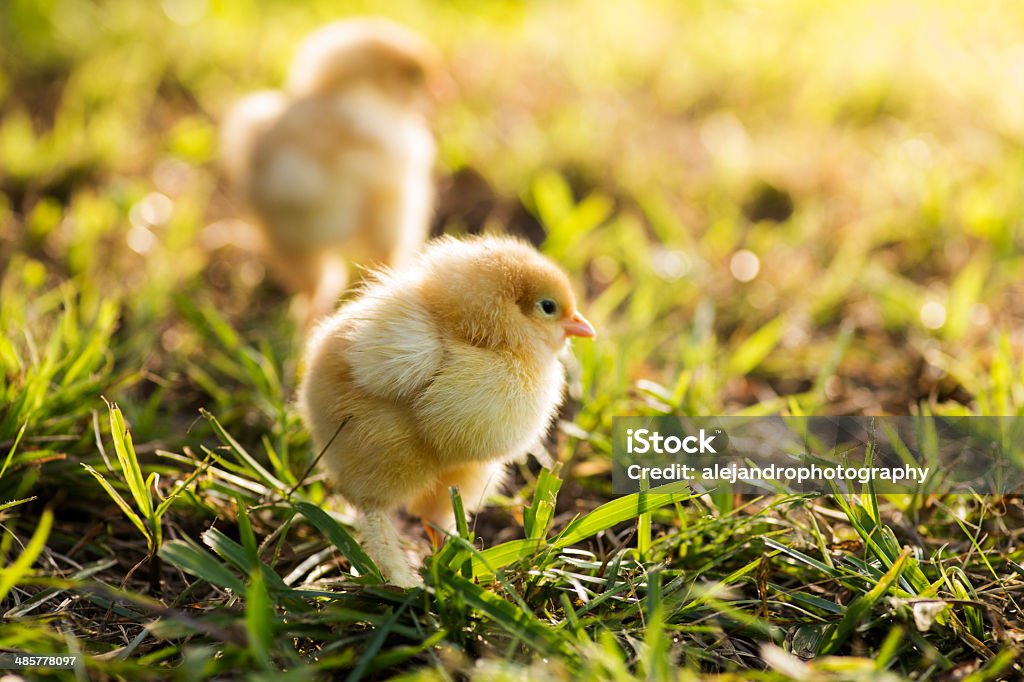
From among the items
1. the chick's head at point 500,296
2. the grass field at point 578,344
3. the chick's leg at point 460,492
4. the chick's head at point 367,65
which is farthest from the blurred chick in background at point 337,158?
the chick's leg at point 460,492

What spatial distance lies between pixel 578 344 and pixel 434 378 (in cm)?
123

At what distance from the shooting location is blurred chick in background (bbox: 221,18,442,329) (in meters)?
3.35

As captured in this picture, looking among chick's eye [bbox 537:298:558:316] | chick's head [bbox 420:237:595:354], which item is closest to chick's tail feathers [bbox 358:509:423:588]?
chick's head [bbox 420:237:595:354]

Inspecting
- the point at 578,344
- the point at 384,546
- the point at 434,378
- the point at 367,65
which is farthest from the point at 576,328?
the point at 367,65

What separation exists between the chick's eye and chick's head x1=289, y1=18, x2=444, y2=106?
1.96 metres

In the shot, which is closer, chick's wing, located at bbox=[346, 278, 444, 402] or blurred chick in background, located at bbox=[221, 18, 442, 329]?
chick's wing, located at bbox=[346, 278, 444, 402]

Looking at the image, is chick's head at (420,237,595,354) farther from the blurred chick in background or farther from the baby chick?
the blurred chick in background

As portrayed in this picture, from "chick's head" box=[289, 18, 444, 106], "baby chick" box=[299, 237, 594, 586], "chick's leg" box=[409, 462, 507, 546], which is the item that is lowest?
"chick's leg" box=[409, 462, 507, 546]

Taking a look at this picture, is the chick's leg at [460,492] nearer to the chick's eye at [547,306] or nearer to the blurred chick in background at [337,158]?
the chick's eye at [547,306]

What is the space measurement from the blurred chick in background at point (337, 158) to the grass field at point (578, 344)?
35 cm

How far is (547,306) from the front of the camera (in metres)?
2.24

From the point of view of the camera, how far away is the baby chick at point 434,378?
1.99 m

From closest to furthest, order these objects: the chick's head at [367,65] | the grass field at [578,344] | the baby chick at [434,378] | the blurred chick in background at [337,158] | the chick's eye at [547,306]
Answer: the grass field at [578,344], the baby chick at [434,378], the chick's eye at [547,306], the blurred chick in background at [337,158], the chick's head at [367,65]

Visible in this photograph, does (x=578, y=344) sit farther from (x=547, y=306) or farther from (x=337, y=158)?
(x=337, y=158)
